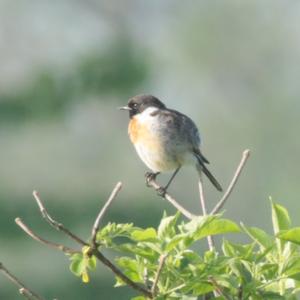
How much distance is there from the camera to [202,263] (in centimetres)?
225

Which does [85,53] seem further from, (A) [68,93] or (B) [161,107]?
(B) [161,107]

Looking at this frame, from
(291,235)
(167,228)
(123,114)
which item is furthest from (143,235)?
(123,114)

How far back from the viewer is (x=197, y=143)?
22.3ft

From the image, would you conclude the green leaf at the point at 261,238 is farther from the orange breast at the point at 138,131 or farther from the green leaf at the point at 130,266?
the orange breast at the point at 138,131

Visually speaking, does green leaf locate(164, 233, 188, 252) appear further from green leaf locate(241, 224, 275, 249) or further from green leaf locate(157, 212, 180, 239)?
green leaf locate(241, 224, 275, 249)

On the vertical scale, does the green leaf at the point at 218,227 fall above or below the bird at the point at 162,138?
above

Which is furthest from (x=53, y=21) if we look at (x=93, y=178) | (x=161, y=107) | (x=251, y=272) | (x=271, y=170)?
(x=251, y=272)

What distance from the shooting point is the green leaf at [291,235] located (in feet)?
7.29

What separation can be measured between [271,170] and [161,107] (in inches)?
1185

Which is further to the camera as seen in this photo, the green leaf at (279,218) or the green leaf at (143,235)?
the green leaf at (279,218)

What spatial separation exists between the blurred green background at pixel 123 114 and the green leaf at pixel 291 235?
42.7 feet

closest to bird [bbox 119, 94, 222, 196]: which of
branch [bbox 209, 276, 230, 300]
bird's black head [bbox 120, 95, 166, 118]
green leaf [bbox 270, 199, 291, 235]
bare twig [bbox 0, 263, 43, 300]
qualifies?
bird's black head [bbox 120, 95, 166, 118]

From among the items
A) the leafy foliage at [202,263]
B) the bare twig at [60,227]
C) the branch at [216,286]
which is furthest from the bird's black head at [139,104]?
the bare twig at [60,227]

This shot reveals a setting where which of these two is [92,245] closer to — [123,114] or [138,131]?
[138,131]
